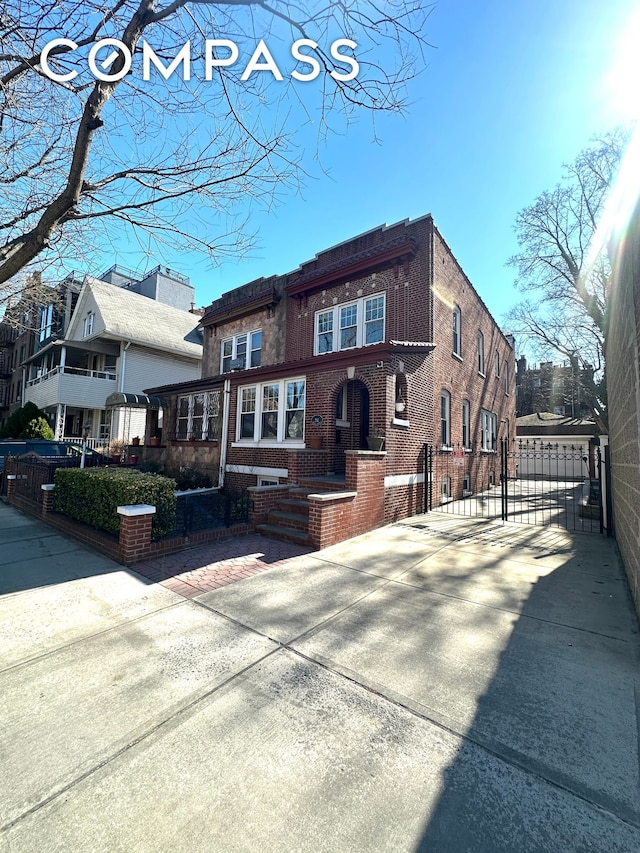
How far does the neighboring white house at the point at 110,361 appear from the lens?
20.2 meters

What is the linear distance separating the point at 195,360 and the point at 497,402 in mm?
17478

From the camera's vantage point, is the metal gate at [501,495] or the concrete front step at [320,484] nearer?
the concrete front step at [320,484]

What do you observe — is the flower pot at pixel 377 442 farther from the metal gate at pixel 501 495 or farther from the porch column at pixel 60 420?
the porch column at pixel 60 420

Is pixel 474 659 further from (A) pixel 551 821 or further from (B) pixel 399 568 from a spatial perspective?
(B) pixel 399 568

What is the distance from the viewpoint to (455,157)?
6277mm

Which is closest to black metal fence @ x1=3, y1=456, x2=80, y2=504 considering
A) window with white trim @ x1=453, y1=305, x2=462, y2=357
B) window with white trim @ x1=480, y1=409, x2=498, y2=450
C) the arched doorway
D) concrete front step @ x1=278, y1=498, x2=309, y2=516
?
concrete front step @ x1=278, y1=498, x2=309, y2=516

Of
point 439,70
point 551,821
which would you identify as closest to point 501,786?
point 551,821

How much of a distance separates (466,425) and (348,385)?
19.4ft

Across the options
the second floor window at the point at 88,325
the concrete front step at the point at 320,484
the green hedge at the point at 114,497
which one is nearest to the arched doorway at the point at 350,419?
the concrete front step at the point at 320,484

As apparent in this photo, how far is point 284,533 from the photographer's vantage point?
7.17 m

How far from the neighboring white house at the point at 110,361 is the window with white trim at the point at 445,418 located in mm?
15196

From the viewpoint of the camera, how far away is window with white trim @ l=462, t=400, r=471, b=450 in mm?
14071

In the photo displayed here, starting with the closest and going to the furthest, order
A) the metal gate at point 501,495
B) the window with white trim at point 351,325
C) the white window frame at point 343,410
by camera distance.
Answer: the metal gate at point 501,495
the white window frame at point 343,410
the window with white trim at point 351,325

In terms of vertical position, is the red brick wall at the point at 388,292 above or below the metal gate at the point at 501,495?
above
